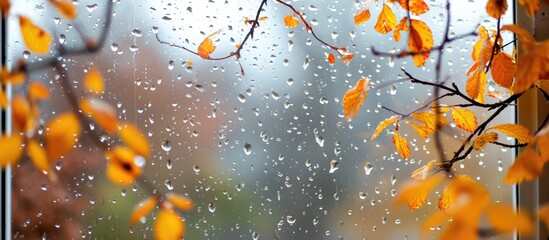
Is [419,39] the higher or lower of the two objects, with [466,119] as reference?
higher

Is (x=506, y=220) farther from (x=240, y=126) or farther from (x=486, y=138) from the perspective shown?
(x=240, y=126)

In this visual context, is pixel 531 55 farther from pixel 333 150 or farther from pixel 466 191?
pixel 333 150

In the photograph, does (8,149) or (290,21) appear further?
(290,21)

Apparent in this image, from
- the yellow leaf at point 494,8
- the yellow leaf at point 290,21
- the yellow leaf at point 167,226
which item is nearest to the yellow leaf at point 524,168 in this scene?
the yellow leaf at point 494,8

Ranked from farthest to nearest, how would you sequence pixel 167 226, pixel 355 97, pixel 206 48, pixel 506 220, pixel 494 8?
pixel 206 48
pixel 355 97
pixel 494 8
pixel 167 226
pixel 506 220

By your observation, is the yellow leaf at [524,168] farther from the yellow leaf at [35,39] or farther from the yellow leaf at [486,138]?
the yellow leaf at [35,39]

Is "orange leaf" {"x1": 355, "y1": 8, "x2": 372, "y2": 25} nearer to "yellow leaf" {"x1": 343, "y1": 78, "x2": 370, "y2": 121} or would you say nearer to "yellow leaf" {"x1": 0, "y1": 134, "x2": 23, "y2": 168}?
"yellow leaf" {"x1": 343, "y1": 78, "x2": 370, "y2": 121}

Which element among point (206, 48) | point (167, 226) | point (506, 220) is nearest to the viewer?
point (506, 220)

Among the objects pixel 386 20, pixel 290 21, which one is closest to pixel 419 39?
pixel 386 20

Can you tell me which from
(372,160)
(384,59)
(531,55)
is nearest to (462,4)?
(384,59)
